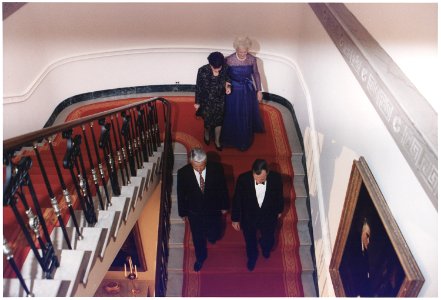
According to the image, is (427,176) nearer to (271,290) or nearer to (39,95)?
(271,290)

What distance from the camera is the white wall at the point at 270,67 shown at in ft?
7.93

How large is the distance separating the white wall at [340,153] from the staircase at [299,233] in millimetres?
311

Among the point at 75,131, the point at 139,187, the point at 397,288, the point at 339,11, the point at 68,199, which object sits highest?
the point at 75,131

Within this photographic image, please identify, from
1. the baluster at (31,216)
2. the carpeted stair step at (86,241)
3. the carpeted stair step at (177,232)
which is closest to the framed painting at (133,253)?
the carpeted stair step at (177,232)

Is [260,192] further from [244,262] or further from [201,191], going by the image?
[244,262]

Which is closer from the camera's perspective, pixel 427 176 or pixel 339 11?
pixel 427 176

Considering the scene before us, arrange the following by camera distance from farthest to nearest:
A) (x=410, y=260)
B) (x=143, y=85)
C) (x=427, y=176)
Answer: (x=143, y=85) → (x=410, y=260) → (x=427, y=176)

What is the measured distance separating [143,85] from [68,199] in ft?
17.0

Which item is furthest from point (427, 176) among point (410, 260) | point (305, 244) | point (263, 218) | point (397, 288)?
point (305, 244)

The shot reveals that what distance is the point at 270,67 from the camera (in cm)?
721

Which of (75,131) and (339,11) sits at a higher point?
(75,131)

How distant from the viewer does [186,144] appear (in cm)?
625

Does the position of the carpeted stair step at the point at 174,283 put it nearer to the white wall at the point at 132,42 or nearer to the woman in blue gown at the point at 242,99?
the woman in blue gown at the point at 242,99

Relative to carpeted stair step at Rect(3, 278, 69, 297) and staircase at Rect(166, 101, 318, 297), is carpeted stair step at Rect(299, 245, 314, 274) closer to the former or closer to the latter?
staircase at Rect(166, 101, 318, 297)
